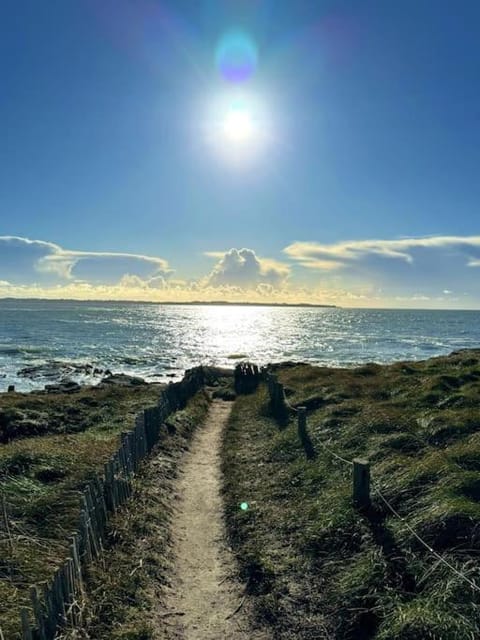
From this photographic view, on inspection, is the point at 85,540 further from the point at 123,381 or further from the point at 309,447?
the point at 123,381

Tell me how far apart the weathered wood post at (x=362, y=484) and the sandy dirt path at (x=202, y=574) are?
249 centimetres

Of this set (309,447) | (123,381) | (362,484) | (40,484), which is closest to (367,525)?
(362,484)

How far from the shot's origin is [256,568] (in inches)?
319

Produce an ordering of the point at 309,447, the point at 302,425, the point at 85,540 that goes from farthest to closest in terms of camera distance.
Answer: the point at 302,425, the point at 309,447, the point at 85,540

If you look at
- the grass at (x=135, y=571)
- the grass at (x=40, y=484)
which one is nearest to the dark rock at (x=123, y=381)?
the grass at (x=40, y=484)

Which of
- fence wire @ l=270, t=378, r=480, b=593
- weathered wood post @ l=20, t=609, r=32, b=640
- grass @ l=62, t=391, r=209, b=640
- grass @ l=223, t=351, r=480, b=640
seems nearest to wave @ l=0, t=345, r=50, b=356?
grass @ l=223, t=351, r=480, b=640

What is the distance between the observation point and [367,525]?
26.7 ft

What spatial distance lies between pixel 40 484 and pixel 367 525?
6694mm

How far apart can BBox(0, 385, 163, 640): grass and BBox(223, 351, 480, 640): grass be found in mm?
3203

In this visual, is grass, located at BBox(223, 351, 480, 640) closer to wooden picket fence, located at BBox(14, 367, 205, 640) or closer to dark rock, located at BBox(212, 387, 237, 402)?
wooden picket fence, located at BBox(14, 367, 205, 640)

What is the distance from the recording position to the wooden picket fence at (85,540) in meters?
5.69

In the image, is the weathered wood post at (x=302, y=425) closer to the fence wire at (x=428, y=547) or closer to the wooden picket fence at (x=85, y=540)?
the wooden picket fence at (x=85, y=540)

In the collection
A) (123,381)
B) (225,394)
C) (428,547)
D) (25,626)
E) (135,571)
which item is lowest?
(123,381)

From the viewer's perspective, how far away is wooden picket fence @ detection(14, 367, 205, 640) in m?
5.69
